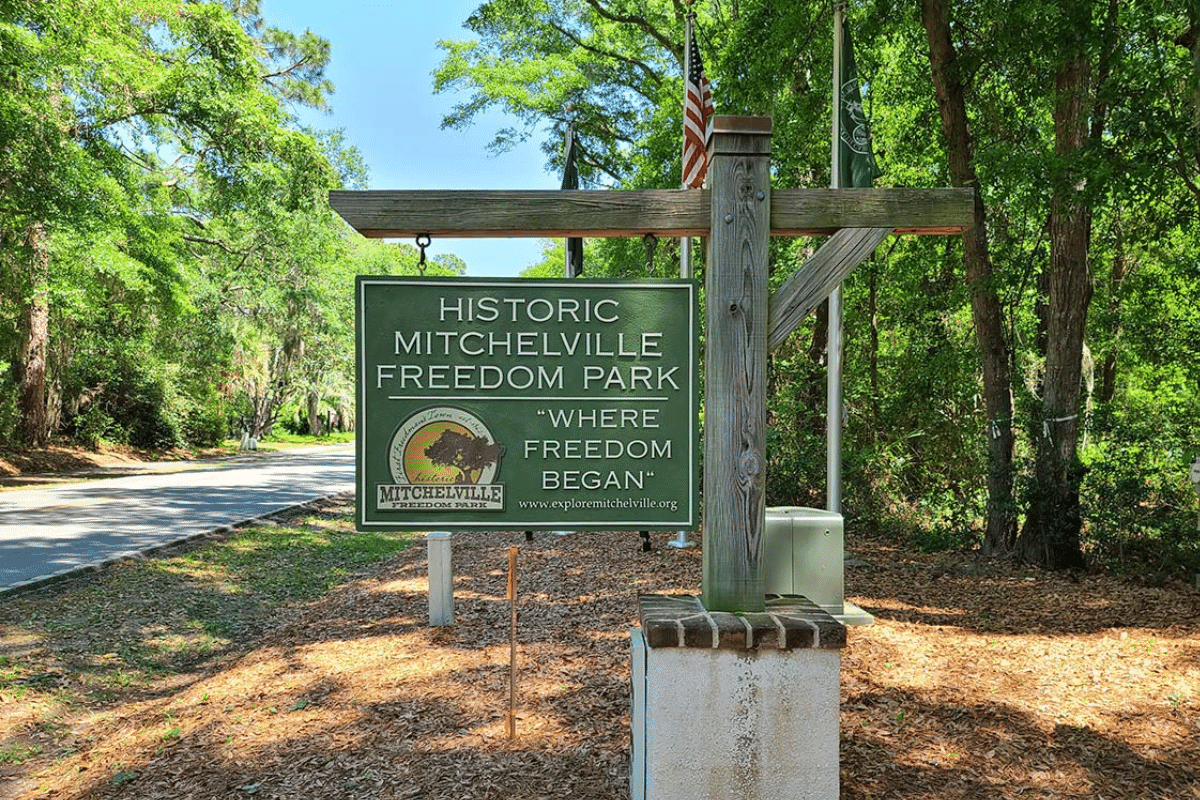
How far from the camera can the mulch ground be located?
416cm

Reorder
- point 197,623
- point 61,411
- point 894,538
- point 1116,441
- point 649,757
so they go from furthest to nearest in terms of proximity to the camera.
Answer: point 61,411
point 894,538
point 1116,441
point 197,623
point 649,757

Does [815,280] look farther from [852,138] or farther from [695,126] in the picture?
[695,126]

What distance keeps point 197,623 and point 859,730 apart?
6.41m

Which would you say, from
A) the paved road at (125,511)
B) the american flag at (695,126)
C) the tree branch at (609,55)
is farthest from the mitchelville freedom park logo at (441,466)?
the tree branch at (609,55)

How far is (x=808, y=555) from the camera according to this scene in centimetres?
586

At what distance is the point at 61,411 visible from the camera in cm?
2645

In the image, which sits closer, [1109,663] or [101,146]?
[1109,663]

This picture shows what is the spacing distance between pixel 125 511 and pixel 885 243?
13.3m

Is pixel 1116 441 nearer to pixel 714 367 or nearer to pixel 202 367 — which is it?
pixel 714 367

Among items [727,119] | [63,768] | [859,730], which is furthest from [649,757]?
[63,768]

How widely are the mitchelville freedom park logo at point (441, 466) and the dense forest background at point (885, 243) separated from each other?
20.1ft

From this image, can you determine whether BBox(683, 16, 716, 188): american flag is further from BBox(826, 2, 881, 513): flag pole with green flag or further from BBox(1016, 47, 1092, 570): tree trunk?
BBox(1016, 47, 1092, 570): tree trunk

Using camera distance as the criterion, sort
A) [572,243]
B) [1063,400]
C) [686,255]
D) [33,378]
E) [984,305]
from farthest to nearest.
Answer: [33,378] → [572,243] → [984,305] → [1063,400] → [686,255]

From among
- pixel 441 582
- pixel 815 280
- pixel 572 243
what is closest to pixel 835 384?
pixel 441 582
